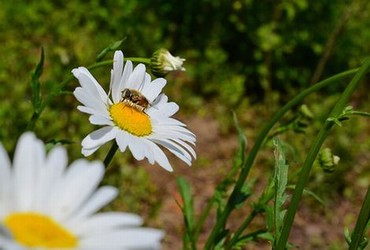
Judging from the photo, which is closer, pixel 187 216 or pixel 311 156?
pixel 311 156

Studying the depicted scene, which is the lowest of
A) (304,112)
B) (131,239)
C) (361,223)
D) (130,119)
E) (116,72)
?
(131,239)

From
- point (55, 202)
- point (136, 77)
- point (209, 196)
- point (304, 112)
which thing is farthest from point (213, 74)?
point (55, 202)

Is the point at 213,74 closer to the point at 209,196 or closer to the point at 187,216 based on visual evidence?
the point at 209,196

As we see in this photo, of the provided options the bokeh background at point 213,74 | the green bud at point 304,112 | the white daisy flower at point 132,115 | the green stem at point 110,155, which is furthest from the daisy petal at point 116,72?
the bokeh background at point 213,74

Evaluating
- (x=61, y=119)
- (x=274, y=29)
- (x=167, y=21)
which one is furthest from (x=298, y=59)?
(x=61, y=119)

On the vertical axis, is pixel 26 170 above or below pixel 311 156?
below

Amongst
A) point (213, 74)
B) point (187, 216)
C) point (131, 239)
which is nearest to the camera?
point (131, 239)
